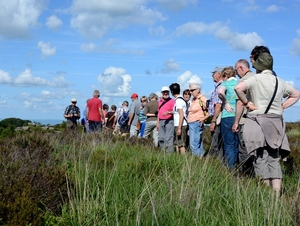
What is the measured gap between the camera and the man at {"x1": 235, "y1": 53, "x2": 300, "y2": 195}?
6.85 metres

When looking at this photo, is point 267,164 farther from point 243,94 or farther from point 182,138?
point 182,138

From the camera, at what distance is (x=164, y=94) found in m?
12.7

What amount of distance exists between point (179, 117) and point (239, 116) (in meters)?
3.51

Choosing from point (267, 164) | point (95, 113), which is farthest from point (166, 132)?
point (95, 113)

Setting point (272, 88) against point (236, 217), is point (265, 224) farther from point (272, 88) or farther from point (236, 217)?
point (272, 88)

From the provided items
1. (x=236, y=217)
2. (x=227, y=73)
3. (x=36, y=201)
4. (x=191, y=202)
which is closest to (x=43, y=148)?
(x=227, y=73)

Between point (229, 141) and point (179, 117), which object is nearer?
point (229, 141)

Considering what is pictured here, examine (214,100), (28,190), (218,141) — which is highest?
(214,100)

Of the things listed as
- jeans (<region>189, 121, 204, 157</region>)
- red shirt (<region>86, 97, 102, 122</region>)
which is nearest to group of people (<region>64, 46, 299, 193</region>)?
jeans (<region>189, 121, 204, 157</region>)

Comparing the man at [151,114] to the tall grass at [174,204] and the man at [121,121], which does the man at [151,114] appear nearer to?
the man at [121,121]

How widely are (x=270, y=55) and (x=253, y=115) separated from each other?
0.83 m

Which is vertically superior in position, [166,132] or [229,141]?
[166,132]

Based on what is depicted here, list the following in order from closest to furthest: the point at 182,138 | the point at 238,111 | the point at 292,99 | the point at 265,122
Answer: the point at 265,122, the point at 292,99, the point at 238,111, the point at 182,138

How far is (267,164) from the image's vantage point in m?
6.99
